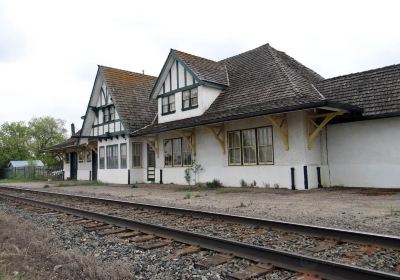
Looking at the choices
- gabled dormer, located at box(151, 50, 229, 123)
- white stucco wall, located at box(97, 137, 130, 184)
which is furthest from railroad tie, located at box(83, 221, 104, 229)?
white stucco wall, located at box(97, 137, 130, 184)

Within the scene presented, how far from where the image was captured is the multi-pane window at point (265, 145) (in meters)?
15.6

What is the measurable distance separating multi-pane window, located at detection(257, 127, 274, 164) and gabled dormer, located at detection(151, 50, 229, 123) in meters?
4.17

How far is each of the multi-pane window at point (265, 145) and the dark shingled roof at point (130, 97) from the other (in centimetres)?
908

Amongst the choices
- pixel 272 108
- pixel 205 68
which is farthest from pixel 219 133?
pixel 205 68

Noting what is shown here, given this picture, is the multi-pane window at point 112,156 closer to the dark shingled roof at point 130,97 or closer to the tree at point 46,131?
the dark shingled roof at point 130,97

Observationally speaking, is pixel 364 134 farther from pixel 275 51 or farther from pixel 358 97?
pixel 275 51

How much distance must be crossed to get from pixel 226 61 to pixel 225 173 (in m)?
8.09

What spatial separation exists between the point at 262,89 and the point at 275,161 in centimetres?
349

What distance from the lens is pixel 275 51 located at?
19.9 m

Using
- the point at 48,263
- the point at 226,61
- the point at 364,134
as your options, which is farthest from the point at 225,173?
the point at 48,263

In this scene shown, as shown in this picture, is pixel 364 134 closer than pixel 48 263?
No

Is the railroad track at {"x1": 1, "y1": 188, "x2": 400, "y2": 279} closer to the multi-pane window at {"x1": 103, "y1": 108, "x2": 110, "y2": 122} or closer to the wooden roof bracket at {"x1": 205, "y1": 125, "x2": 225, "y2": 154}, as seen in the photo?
the wooden roof bracket at {"x1": 205, "y1": 125, "x2": 225, "y2": 154}

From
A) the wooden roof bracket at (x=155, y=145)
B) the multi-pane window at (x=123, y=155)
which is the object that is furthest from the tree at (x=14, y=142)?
the wooden roof bracket at (x=155, y=145)

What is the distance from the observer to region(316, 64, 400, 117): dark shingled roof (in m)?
13.6
